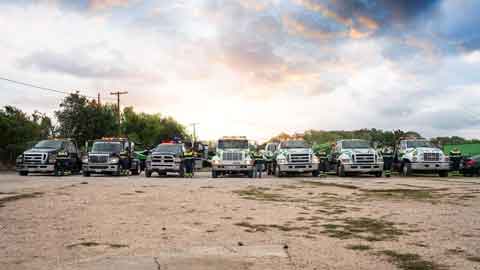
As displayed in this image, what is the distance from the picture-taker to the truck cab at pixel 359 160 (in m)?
24.0

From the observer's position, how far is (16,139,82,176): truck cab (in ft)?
85.7

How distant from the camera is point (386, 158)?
1095 inches

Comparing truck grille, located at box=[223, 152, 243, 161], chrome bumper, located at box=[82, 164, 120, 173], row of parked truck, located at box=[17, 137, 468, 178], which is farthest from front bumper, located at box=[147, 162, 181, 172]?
truck grille, located at box=[223, 152, 243, 161]

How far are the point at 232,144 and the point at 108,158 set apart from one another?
722 cm

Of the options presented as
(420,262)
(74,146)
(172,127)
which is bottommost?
(420,262)

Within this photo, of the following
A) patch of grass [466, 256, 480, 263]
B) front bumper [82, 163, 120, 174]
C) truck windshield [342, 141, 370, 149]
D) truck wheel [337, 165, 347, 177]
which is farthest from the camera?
front bumper [82, 163, 120, 174]

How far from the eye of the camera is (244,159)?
79.2ft

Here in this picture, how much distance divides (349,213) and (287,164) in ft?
49.4

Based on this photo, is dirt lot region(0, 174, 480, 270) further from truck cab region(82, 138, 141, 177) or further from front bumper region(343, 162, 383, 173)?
truck cab region(82, 138, 141, 177)

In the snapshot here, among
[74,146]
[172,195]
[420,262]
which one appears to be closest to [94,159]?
[74,146]

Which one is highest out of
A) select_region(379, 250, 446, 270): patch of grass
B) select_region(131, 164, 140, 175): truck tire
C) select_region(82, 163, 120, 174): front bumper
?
select_region(82, 163, 120, 174): front bumper

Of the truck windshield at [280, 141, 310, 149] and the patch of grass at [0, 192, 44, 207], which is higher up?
the truck windshield at [280, 141, 310, 149]

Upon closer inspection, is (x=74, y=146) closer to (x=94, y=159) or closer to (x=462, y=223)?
(x=94, y=159)

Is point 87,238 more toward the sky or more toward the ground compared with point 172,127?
more toward the ground
